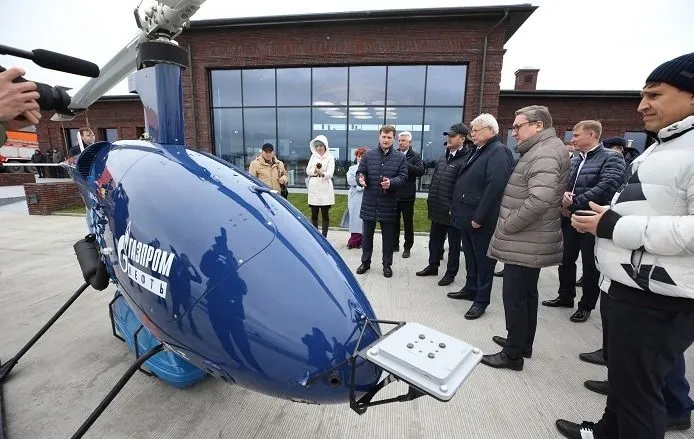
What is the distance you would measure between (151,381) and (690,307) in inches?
113

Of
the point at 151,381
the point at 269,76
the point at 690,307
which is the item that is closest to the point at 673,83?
the point at 690,307

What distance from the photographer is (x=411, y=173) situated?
5043 millimetres

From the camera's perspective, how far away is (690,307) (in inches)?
49.0

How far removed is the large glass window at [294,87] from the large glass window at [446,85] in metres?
4.52

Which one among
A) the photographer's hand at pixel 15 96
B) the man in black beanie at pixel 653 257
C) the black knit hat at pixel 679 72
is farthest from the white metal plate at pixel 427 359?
the photographer's hand at pixel 15 96

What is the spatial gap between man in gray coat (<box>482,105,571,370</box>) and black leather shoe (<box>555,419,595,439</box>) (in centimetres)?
56

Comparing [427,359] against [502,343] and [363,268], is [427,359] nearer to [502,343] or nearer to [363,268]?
[502,343]

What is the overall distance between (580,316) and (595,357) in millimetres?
777

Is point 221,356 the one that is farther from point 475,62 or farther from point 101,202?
point 475,62

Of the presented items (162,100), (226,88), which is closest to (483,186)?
(162,100)

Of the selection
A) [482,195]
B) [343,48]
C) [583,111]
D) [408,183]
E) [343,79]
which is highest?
[343,48]

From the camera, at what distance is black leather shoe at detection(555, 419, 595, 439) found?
69.7 inches

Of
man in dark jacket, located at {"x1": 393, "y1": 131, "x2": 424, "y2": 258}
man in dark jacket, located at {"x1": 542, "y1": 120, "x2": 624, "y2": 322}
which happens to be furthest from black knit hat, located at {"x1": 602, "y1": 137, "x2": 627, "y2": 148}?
man in dark jacket, located at {"x1": 393, "y1": 131, "x2": 424, "y2": 258}

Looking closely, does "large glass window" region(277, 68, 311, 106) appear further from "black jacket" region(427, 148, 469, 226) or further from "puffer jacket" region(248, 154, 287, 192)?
"black jacket" region(427, 148, 469, 226)
